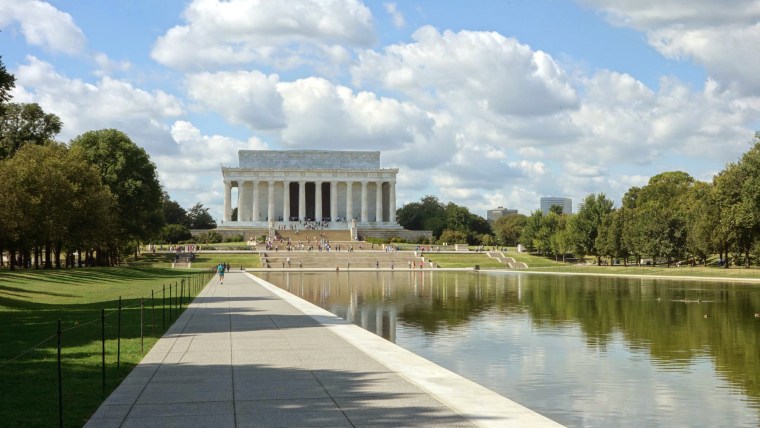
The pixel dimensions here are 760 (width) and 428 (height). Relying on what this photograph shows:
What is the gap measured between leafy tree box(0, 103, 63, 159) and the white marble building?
6069cm

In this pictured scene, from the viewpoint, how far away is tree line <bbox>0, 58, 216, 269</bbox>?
5072cm

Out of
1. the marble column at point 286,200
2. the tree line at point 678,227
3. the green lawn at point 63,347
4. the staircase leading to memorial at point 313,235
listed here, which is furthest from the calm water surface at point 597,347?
the marble column at point 286,200

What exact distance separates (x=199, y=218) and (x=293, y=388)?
156 meters

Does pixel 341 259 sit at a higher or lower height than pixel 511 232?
lower

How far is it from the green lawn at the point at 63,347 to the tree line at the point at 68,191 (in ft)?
24.4

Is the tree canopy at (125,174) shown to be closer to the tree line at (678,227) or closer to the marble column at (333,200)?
the tree line at (678,227)

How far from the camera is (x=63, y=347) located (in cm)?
1767

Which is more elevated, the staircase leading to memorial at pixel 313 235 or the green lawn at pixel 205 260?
the staircase leading to memorial at pixel 313 235

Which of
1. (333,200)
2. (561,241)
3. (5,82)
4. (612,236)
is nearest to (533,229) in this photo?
(561,241)

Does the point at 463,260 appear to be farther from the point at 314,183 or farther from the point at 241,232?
the point at 314,183

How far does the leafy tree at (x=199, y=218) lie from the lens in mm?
159875

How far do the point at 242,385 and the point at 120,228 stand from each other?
63.3 m

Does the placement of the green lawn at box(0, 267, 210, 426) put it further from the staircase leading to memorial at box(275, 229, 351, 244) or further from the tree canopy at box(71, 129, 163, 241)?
the staircase leading to memorial at box(275, 229, 351, 244)

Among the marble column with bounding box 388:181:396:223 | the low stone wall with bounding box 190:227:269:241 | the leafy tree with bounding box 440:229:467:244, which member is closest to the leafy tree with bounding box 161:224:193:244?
the low stone wall with bounding box 190:227:269:241
